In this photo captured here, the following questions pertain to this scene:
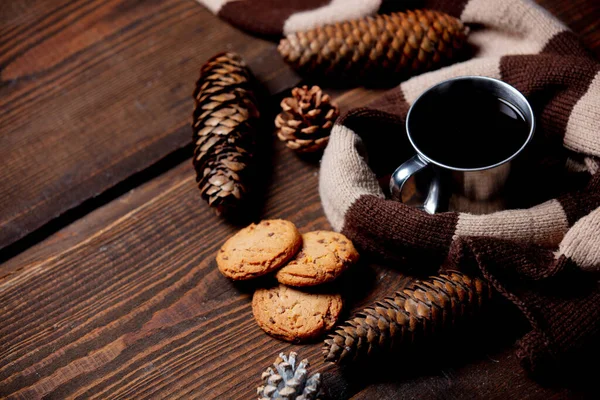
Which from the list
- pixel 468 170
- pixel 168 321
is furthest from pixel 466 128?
pixel 168 321

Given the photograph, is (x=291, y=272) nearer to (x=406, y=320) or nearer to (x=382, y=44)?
(x=406, y=320)

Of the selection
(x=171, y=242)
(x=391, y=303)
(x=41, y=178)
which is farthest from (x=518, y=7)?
(x=41, y=178)

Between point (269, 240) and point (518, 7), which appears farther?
point (518, 7)

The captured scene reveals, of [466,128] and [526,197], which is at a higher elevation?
[466,128]

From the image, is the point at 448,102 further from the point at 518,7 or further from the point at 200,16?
the point at 200,16

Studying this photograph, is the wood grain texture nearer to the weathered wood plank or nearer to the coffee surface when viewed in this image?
the weathered wood plank

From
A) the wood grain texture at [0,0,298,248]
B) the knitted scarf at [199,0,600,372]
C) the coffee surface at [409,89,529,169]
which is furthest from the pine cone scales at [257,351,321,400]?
the wood grain texture at [0,0,298,248]
